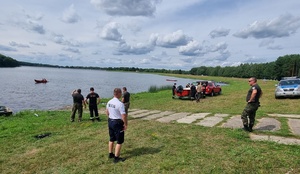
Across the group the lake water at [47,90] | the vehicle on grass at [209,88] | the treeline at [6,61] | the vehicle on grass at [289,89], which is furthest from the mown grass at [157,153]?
the treeline at [6,61]

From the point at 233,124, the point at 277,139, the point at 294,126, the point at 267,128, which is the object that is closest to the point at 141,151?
the point at 277,139

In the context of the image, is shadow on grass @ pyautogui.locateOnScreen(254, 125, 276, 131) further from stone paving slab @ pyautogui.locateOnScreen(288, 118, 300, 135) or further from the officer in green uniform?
the officer in green uniform

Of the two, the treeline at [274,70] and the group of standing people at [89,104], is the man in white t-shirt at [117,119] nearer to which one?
the group of standing people at [89,104]

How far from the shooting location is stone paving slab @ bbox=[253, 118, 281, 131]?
8852mm

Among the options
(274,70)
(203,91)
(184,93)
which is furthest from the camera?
(274,70)

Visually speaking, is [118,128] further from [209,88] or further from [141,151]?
[209,88]

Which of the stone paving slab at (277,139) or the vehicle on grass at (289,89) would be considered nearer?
the stone paving slab at (277,139)

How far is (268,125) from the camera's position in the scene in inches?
370

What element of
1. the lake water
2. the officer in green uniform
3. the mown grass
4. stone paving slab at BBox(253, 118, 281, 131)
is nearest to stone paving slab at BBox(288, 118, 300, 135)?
the mown grass

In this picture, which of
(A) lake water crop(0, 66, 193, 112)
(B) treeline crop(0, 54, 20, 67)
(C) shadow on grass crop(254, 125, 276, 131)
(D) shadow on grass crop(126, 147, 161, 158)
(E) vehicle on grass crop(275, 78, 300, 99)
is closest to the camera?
(D) shadow on grass crop(126, 147, 161, 158)

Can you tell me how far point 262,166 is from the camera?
5250 mm

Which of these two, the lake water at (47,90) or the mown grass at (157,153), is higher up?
the mown grass at (157,153)

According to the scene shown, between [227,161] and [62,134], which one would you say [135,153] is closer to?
[227,161]

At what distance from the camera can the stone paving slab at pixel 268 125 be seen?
8.85 meters
